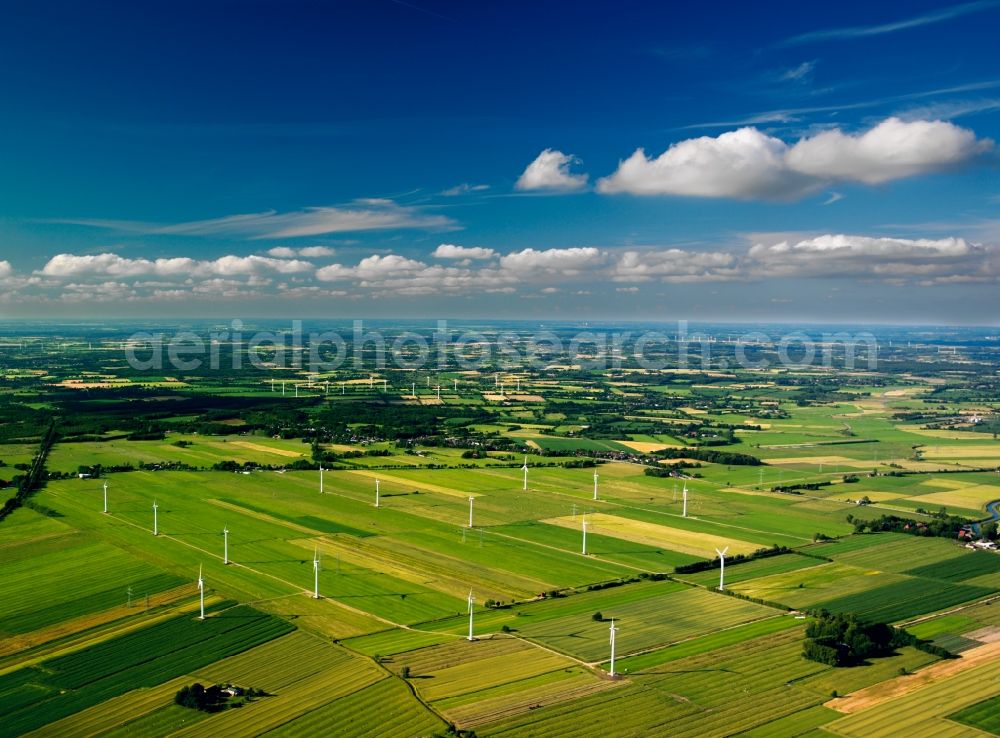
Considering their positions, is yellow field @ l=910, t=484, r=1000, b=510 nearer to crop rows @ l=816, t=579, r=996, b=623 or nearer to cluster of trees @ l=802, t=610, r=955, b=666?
crop rows @ l=816, t=579, r=996, b=623

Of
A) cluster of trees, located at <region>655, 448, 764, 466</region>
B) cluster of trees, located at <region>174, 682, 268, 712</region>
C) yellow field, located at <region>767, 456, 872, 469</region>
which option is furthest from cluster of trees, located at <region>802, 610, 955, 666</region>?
yellow field, located at <region>767, 456, 872, 469</region>

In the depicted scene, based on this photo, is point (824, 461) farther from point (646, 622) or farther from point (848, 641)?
point (848, 641)

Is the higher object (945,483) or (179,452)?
(179,452)

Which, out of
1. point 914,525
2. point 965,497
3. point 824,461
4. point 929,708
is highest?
point 929,708

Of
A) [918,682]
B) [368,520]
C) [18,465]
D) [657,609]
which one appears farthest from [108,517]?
[918,682]

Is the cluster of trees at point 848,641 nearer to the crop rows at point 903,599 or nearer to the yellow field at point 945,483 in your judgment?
the crop rows at point 903,599

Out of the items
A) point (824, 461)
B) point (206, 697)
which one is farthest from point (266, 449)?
point (206, 697)

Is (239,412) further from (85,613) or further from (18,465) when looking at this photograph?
(85,613)
